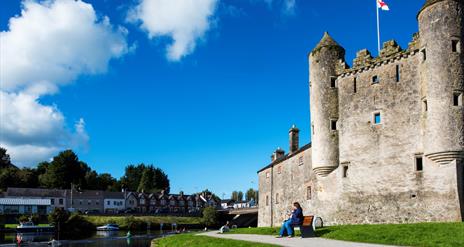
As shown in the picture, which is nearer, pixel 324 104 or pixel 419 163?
pixel 419 163

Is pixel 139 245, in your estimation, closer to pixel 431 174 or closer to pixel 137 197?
pixel 431 174

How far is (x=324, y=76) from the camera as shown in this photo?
36.1 m

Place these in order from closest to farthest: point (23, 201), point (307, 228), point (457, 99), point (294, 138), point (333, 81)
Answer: point (307, 228) → point (457, 99) → point (333, 81) → point (294, 138) → point (23, 201)

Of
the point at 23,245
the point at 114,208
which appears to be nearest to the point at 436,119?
the point at 23,245

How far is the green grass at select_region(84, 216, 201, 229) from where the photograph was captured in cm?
9306

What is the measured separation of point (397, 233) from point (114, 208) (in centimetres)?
11880

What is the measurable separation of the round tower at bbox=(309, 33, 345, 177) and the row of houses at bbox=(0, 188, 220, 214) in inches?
3313

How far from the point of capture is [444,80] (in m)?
28.1

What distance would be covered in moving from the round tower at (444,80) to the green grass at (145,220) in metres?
75.5

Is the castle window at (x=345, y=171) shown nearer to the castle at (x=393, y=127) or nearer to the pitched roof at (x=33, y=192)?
the castle at (x=393, y=127)

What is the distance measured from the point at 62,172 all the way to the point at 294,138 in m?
92.7

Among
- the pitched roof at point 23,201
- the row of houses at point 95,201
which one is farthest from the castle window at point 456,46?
the pitched roof at point 23,201

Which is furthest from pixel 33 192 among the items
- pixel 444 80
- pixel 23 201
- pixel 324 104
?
pixel 444 80

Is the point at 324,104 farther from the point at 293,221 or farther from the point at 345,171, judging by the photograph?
the point at 293,221
